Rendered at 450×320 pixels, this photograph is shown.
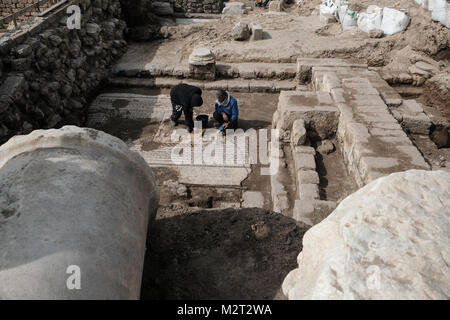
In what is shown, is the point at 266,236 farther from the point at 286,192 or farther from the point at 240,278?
the point at 286,192

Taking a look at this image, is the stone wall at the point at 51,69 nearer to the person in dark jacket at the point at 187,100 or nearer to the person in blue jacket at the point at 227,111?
the person in dark jacket at the point at 187,100

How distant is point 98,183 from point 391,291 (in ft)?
6.12

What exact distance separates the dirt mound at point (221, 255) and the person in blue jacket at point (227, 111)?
273cm

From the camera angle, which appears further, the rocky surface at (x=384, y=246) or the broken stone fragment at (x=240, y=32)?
the broken stone fragment at (x=240, y=32)

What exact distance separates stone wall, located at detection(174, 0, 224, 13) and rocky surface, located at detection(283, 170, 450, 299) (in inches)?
513

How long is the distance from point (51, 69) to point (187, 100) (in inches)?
122

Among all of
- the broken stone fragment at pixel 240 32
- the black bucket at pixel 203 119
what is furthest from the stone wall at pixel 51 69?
the broken stone fragment at pixel 240 32

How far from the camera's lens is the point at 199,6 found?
13.8 meters

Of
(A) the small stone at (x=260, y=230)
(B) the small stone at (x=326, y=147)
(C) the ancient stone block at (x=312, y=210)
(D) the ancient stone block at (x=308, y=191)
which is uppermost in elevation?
(A) the small stone at (x=260, y=230)

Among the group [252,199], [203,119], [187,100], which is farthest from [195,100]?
[252,199]

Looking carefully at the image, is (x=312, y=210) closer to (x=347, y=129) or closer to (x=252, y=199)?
(x=252, y=199)

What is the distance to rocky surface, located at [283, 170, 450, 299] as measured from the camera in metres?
1.68

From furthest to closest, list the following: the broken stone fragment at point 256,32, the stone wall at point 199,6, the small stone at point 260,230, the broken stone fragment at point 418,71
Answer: the stone wall at point 199,6 < the broken stone fragment at point 256,32 < the broken stone fragment at point 418,71 < the small stone at point 260,230

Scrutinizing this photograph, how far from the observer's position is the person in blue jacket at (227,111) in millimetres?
6355
